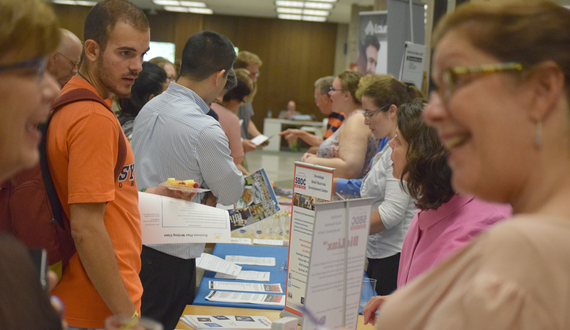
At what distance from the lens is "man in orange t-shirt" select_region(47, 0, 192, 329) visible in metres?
1.42

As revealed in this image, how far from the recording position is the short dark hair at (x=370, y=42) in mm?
7258

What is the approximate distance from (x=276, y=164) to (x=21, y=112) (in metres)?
10.7

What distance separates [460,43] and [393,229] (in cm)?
216

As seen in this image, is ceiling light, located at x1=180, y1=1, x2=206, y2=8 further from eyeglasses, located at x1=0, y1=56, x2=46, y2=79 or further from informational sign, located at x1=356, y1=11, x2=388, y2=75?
eyeglasses, located at x1=0, y1=56, x2=46, y2=79

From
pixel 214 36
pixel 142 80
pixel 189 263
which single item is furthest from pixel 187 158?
pixel 142 80

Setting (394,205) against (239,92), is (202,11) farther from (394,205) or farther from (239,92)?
(394,205)

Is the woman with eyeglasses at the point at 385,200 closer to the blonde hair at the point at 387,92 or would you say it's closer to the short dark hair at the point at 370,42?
the blonde hair at the point at 387,92

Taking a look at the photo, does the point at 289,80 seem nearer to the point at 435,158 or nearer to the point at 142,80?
A: the point at 142,80

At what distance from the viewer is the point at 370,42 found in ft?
24.2

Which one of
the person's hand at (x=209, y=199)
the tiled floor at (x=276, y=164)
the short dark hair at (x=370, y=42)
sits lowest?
the tiled floor at (x=276, y=164)

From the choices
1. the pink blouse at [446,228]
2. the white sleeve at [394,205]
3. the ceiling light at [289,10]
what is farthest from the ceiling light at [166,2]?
the pink blouse at [446,228]

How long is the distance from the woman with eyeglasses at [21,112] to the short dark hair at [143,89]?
2.46m

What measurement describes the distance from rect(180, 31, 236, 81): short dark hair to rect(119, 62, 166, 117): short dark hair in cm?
75

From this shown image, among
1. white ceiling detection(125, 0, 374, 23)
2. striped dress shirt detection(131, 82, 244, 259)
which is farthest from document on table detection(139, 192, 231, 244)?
white ceiling detection(125, 0, 374, 23)
